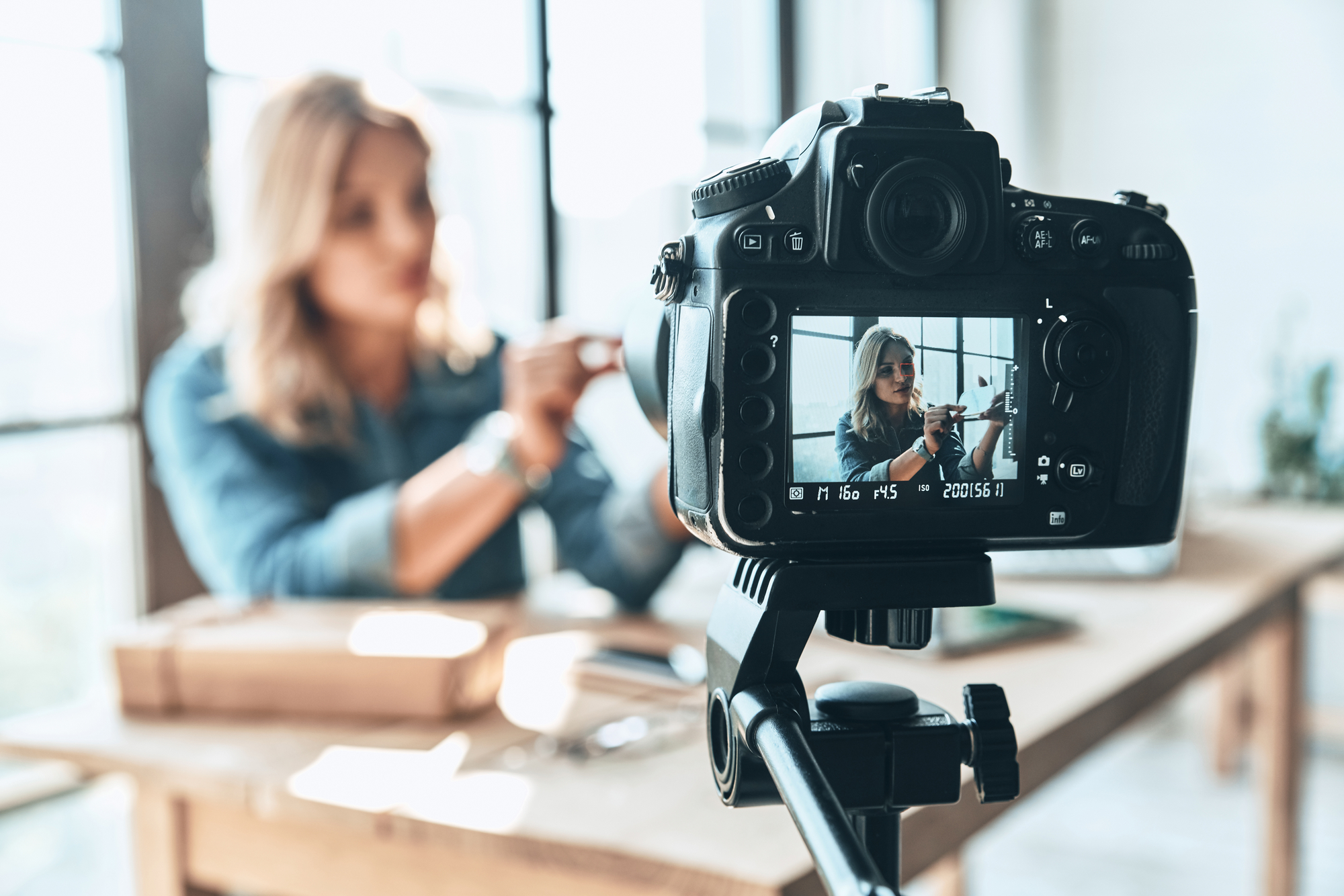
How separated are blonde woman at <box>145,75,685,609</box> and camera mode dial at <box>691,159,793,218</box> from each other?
30.5 inches

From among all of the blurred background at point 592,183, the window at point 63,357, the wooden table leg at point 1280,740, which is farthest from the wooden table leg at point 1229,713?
the window at point 63,357

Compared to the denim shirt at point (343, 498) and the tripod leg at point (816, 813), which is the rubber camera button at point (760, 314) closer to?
the tripod leg at point (816, 813)

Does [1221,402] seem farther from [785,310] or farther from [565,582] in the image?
[785,310]

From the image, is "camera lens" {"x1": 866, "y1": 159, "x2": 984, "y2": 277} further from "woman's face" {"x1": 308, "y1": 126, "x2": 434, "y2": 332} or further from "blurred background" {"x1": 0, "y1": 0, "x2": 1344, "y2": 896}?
"woman's face" {"x1": 308, "y1": 126, "x2": 434, "y2": 332}

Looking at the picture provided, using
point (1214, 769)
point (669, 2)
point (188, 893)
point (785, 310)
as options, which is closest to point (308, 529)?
point (188, 893)

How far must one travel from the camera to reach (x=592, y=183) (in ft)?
7.61

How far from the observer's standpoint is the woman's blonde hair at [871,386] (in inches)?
13.8

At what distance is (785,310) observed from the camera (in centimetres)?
36

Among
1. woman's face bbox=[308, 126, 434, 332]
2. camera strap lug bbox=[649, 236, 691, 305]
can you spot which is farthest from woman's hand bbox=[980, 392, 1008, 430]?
woman's face bbox=[308, 126, 434, 332]

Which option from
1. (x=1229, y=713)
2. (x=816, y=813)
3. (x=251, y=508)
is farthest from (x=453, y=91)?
(x=1229, y=713)

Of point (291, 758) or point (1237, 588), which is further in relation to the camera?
point (1237, 588)

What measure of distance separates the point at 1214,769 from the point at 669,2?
2.05 meters

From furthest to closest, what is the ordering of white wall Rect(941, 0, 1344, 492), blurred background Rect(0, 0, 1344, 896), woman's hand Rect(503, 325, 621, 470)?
white wall Rect(941, 0, 1344, 492) → blurred background Rect(0, 0, 1344, 896) → woman's hand Rect(503, 325, 621, 470)

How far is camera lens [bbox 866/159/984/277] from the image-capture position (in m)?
0.36
